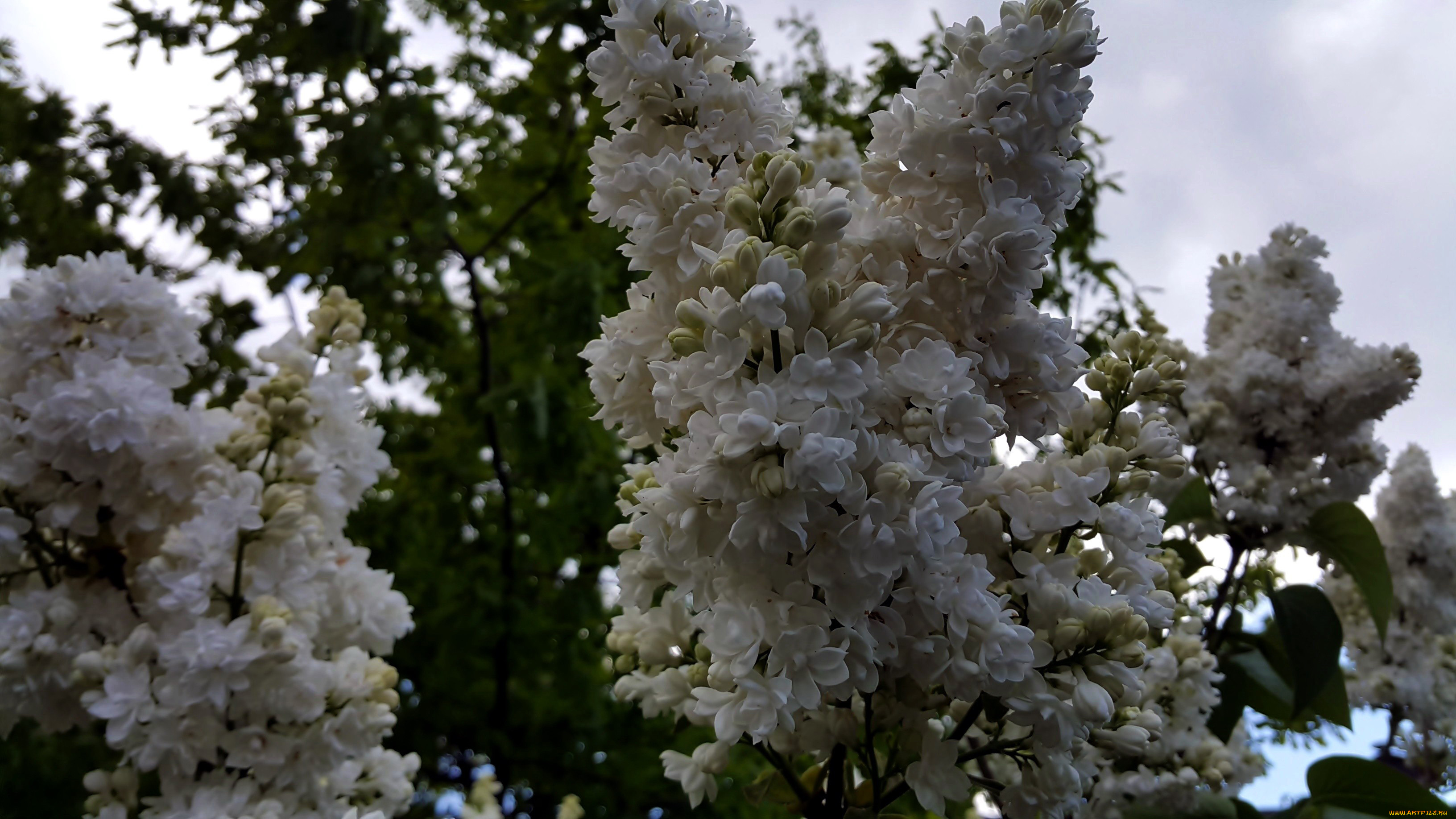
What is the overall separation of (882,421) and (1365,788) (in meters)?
1.19

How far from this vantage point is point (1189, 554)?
1.85 meters

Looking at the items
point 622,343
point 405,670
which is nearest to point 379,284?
point 405,670

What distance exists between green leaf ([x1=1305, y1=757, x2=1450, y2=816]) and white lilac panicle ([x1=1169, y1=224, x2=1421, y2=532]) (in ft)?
1.40

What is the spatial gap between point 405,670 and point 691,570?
10.0 feet

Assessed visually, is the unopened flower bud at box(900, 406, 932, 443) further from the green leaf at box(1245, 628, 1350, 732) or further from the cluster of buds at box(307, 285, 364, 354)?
the cluster of buds at box(307, 285, 364, 354)

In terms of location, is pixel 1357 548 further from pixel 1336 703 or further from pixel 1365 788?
pixel 1365 788

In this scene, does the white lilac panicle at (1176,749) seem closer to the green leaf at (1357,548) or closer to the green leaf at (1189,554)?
the green leaf at (1189,554)

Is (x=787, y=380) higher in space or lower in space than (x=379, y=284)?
lower

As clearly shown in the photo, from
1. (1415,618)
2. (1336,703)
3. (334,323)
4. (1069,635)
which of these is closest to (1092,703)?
(1069,635)

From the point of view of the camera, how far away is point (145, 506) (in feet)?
5.65

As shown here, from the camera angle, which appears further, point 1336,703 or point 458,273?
point 458,273

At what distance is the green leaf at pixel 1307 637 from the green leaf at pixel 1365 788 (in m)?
0.10

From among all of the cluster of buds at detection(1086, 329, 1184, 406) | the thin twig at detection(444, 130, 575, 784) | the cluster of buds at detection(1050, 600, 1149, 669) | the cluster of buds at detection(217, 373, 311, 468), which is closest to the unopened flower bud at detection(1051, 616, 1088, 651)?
the cluster of buds at detection(1050, 600, 1149, 669)

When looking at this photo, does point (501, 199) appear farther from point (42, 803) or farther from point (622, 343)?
point (622, 343)
